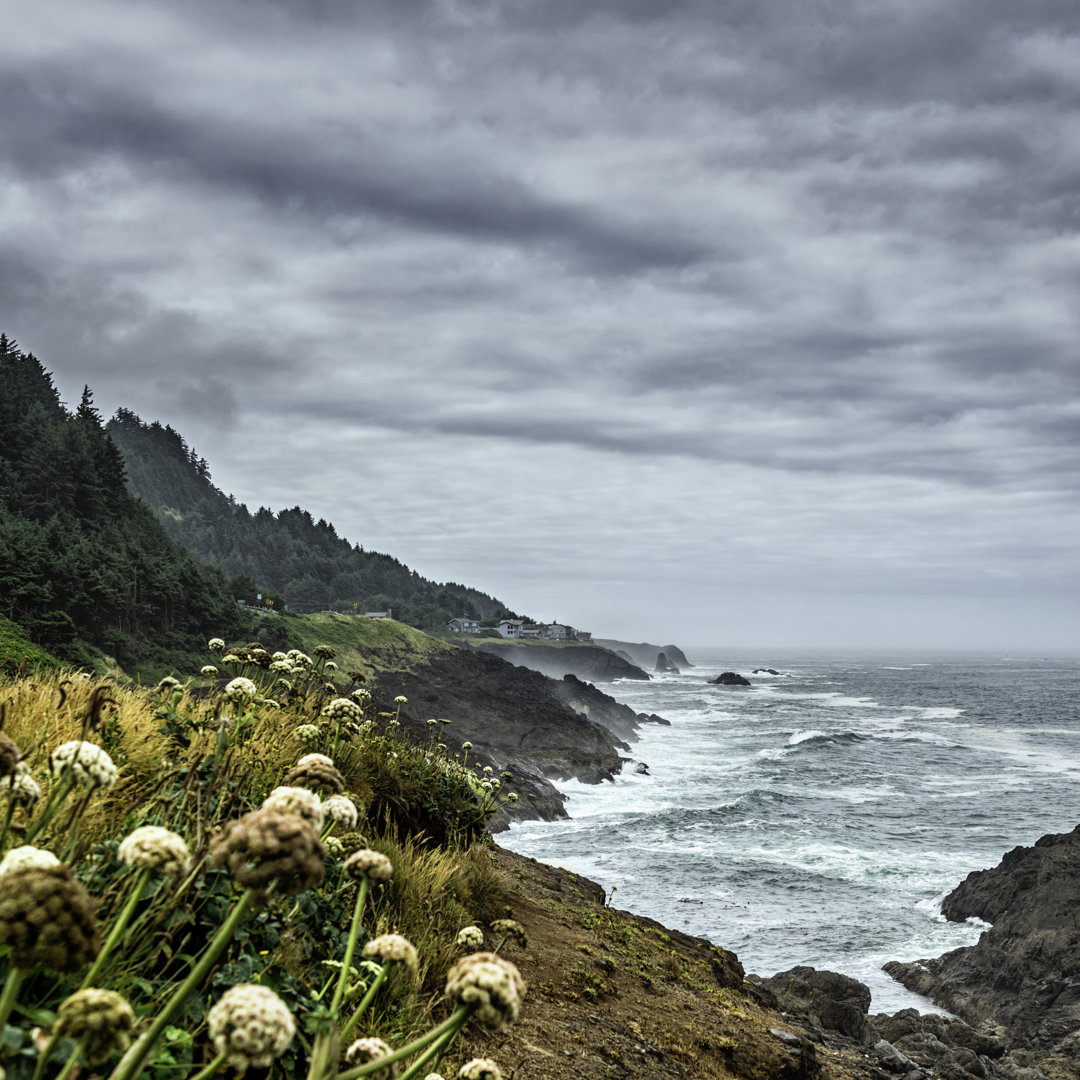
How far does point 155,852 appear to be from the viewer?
2074 millimetres

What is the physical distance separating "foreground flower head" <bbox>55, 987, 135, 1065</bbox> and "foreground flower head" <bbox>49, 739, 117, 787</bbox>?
1.08 m

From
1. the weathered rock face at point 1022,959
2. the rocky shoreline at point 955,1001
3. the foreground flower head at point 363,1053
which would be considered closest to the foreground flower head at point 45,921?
the foreground flower head at point 363,1053

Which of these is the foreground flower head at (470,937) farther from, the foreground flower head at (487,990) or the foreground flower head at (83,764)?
the foreground flower head at (83,764)

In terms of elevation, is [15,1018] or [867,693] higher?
[15,1018]

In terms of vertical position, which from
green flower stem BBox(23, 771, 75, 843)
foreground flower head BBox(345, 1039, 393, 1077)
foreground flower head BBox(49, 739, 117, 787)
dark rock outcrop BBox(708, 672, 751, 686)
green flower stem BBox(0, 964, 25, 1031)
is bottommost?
dark rock outcrop BBox(708, 672, 751, 686)

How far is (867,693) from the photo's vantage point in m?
109

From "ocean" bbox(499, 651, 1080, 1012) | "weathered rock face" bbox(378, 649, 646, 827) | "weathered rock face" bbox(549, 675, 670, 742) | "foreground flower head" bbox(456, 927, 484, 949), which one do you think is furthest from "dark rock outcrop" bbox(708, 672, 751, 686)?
"foreground flower head" bbox(456, 927, 484, 949)

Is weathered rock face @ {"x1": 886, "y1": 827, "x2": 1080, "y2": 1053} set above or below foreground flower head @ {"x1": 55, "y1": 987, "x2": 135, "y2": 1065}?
below

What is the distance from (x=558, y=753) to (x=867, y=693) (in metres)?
82.8

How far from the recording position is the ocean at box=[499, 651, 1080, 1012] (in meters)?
21.1

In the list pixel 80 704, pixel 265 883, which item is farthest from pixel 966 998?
pixel 265 883

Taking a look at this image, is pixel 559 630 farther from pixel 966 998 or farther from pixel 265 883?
pixel 265 883

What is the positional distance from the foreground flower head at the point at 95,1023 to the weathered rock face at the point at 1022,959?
20.4m

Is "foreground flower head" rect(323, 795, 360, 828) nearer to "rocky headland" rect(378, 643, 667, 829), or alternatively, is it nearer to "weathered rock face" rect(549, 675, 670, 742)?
"rocky headland" rect(378, 643, 667, 829)
